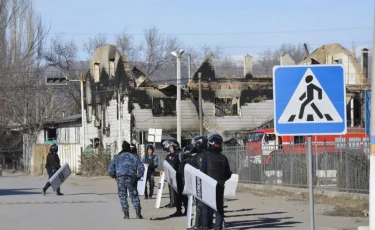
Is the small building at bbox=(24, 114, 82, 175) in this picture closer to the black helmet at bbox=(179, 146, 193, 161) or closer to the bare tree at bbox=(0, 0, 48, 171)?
the bare tree at bbox=(0, 0, 48, 171)

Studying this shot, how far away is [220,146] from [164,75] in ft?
264

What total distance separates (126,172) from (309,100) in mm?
9436

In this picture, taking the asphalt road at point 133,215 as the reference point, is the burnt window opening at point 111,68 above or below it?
above

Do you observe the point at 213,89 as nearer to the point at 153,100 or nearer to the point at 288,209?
the point at 153,100

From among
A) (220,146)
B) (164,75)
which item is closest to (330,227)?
(220,146)

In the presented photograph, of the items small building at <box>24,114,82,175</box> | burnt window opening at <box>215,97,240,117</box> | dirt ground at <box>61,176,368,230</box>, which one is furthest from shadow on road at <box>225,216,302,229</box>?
burnt window opening at <box>215,97,240,117</box>

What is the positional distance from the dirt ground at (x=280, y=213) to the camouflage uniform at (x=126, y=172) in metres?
0.84

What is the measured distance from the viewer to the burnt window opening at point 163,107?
53.4 m

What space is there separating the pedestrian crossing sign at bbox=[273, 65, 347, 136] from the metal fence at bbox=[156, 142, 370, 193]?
13.3 m

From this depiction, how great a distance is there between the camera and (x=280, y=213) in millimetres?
19094

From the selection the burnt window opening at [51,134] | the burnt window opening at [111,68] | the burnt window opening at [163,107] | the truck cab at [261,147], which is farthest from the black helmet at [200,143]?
the burnt window opening at [51,134]

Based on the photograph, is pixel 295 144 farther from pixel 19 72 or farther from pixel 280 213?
pixel 19 72

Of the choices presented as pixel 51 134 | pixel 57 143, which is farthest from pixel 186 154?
pixel 51 134

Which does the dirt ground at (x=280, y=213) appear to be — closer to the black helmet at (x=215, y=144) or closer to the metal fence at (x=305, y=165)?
the metal fence at (x=305, y=165)
